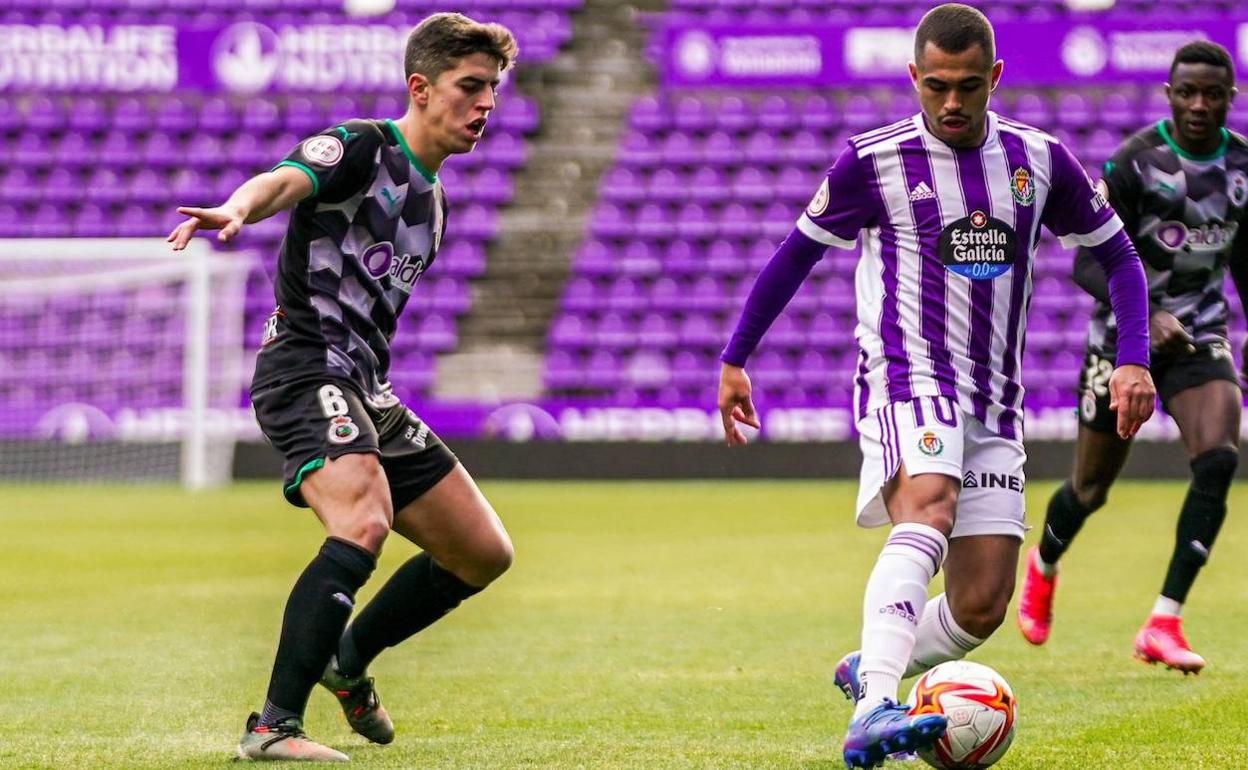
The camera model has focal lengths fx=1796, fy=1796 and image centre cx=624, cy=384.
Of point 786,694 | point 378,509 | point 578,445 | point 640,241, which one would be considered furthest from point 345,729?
point 640,241

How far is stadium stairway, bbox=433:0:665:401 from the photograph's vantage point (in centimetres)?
2058

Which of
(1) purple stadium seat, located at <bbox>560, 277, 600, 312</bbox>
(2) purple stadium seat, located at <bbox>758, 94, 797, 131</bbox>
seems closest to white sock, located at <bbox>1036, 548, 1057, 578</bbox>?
(1) purple stadium seat, located at <bbox>560, 277, 600, 312</bbox>

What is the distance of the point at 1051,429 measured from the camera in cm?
1886

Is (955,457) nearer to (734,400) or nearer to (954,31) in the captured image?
(734,400)

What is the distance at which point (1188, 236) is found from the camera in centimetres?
661

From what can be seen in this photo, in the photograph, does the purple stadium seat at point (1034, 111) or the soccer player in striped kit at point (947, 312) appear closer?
the soccer player in striped kit at point (947, 312)

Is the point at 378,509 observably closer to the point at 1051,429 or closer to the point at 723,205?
the point at 1051,429

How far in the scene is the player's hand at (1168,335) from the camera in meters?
6.07

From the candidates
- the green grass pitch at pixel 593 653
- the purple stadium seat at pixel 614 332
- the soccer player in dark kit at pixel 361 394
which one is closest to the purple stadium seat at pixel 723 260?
the purple stadium seat at pixel 614 332

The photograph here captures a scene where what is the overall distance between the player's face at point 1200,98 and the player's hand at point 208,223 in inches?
148

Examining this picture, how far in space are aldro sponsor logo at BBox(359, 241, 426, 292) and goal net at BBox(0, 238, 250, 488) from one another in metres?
13.7

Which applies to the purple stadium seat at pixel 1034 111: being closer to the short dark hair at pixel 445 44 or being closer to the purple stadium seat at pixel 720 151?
the purple stadium seat at pixel 720 151

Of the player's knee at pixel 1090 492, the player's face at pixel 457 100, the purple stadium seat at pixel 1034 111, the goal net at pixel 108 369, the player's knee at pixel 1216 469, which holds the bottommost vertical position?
the goal net at pixel 108 369

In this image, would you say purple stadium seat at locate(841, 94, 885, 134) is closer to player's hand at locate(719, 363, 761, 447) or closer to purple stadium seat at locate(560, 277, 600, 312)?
purple stadium seat at locate(560, 277, 600, 312)
